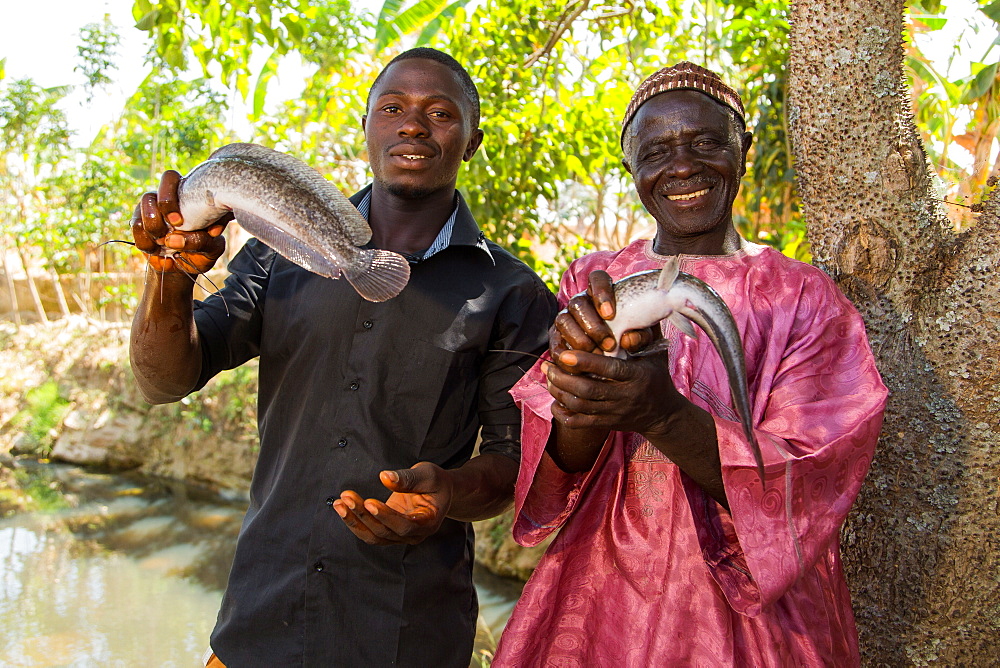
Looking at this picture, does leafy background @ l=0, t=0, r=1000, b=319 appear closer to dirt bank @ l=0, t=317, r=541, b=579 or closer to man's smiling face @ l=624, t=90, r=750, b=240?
man's smiling face @ l=624, t=90, r=750, b=240

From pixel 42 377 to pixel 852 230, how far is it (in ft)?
45.1

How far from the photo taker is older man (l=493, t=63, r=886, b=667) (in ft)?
5.58

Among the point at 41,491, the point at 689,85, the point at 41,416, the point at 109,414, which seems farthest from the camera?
the point at 41,416

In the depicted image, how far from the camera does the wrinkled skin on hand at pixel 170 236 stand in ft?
5.93

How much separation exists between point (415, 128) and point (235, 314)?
73 centimetres

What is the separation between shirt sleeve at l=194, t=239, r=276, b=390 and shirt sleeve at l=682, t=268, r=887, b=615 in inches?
52.6

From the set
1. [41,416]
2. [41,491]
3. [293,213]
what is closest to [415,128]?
[293,213]

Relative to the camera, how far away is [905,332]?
98.1 inches

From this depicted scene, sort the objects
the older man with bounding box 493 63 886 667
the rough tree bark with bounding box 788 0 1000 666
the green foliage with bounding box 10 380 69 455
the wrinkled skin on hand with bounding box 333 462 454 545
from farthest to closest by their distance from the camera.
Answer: the green foliage with bounding box 10 380 69 455 → the rough tree bark with bounding box 788 0 1000 666 → the wrinkled skin on hand with bounding box 333 462 454 545 → the older man with bounding box 493 63 886 667

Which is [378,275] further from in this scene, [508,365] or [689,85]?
[689,85]

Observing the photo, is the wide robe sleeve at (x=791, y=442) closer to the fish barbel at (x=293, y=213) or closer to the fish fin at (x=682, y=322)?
the fish fin at (x=682, y=322)

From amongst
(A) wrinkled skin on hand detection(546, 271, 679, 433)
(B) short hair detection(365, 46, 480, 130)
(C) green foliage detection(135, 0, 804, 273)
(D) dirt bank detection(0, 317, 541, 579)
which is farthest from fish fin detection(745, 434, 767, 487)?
(D) dirt bank detection(0, 317, 541, 579)

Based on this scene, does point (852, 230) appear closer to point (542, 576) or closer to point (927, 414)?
point (927, 414)

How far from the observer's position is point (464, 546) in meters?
2.26
